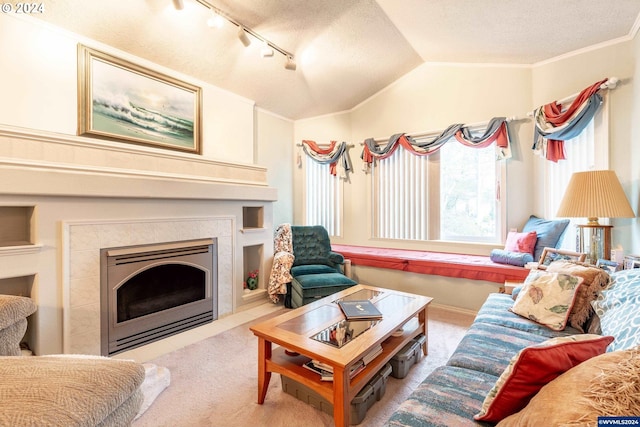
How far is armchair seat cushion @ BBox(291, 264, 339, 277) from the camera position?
3.50 meters

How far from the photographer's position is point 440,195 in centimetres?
388

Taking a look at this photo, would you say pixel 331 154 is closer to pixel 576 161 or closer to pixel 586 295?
pixel 576 161

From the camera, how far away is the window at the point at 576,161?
8.55 ft

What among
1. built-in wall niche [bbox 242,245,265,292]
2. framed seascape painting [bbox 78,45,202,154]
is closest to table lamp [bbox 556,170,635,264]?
built-in wall niche [bbox 242,245,265,292]

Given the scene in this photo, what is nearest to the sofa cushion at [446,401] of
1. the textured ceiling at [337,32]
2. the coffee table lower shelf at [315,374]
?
the coffee table lower shelf at [315,374]

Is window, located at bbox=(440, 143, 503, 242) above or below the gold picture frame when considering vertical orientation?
above

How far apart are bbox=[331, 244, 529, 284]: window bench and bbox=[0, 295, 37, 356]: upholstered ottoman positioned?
10.4 ft

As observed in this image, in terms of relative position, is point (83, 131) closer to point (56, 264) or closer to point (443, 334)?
point (56, 264)

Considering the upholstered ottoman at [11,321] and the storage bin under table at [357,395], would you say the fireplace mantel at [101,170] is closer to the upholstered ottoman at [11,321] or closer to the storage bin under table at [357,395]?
the upholstered ottoman at [11,321]

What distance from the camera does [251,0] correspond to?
2402 millimetres

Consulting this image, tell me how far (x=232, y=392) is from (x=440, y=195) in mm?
3313

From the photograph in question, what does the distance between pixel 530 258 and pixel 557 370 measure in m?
2.34

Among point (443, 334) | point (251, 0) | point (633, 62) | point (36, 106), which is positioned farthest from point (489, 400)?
point (36, 106)

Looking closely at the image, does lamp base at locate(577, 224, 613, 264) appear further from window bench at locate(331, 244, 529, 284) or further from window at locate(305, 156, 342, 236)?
window at locate(305, 156, 342, 236)
